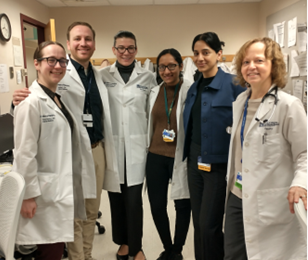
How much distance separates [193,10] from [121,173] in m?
3.98

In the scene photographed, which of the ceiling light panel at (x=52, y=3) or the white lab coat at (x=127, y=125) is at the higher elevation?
the ceiling light panel at (x=52, y=3)

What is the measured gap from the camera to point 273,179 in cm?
135

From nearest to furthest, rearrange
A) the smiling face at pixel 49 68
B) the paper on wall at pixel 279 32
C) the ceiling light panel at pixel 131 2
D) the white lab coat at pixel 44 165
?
the white lab coat at pixel 44 165
the smiling face at pixel 49 68
the paper on wall at pixel 279 32
the ceiling light panel at pixel 131 2

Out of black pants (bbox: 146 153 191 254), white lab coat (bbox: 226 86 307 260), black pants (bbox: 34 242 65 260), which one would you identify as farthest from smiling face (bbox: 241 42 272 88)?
black pants (bbox: 34 242 65 260)

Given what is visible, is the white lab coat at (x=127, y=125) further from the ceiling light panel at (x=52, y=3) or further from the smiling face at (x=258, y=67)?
the ceiling light panel at (x=52, y=3)

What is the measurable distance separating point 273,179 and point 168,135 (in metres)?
0.86

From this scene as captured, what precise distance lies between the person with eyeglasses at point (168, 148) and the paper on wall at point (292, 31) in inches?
86.0

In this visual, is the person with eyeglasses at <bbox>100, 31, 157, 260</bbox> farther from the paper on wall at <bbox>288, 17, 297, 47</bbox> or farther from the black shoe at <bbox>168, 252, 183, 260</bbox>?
the paper on wall at <bbox>288, 17, 297, 47</bbox>

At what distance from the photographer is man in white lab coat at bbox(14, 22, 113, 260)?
6.07 ft

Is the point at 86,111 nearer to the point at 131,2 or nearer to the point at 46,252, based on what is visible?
the point at 46,252

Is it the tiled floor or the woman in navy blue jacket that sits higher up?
the woman in navy blue jacket

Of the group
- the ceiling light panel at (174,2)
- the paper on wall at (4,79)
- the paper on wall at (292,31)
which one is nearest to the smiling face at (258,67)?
the paper on wall at (292,31)

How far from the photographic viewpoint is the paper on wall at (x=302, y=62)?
3.21 m

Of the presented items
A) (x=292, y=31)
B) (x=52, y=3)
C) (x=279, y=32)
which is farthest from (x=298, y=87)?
(x=52, y=3)
